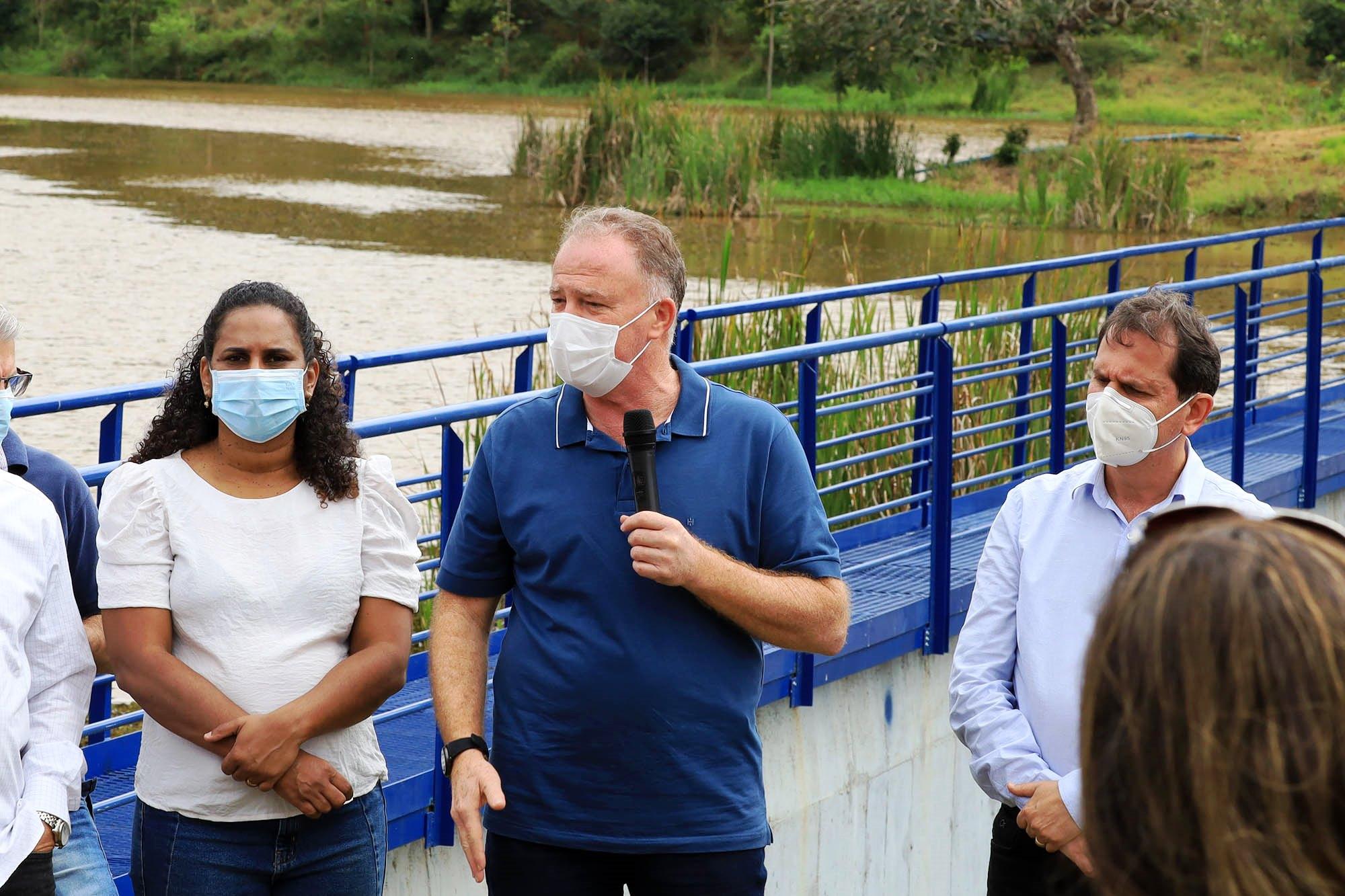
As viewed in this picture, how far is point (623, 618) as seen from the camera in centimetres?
269

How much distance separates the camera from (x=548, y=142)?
2586 cm

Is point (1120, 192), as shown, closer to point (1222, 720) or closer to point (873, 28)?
point (873, 28)

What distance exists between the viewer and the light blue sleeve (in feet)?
9.54

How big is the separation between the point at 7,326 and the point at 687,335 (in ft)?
13.0

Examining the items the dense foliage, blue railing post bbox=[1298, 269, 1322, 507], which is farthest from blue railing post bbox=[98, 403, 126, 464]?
the dense foliage

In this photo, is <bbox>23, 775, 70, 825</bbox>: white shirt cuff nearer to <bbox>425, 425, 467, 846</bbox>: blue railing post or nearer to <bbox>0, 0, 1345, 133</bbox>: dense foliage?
<bbox>425, 425, 467, 846</bbox>: blue railing post

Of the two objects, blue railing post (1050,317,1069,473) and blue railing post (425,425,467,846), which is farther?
blue railing post (1050,317,1069,473)

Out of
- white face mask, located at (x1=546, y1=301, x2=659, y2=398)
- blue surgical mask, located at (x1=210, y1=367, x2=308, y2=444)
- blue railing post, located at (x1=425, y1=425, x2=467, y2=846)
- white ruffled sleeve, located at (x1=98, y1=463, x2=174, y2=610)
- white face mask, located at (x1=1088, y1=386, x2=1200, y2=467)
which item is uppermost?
white face mask, located at (x1=546, y1=301, x2=659, y2=398)

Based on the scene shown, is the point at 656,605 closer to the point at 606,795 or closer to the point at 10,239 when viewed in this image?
the point at 606,795

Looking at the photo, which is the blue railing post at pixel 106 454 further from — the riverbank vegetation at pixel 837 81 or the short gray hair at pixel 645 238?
the riverbank vegetation at pixel 837 81

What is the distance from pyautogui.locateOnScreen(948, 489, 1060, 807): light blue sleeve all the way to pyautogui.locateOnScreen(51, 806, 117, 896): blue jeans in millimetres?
1436

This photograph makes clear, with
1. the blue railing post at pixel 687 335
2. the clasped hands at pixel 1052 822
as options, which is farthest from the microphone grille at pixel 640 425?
the blue railing post at pixel 687 335

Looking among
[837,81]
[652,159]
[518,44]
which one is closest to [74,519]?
[652,159]

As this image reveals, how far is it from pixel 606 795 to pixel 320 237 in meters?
18.8
